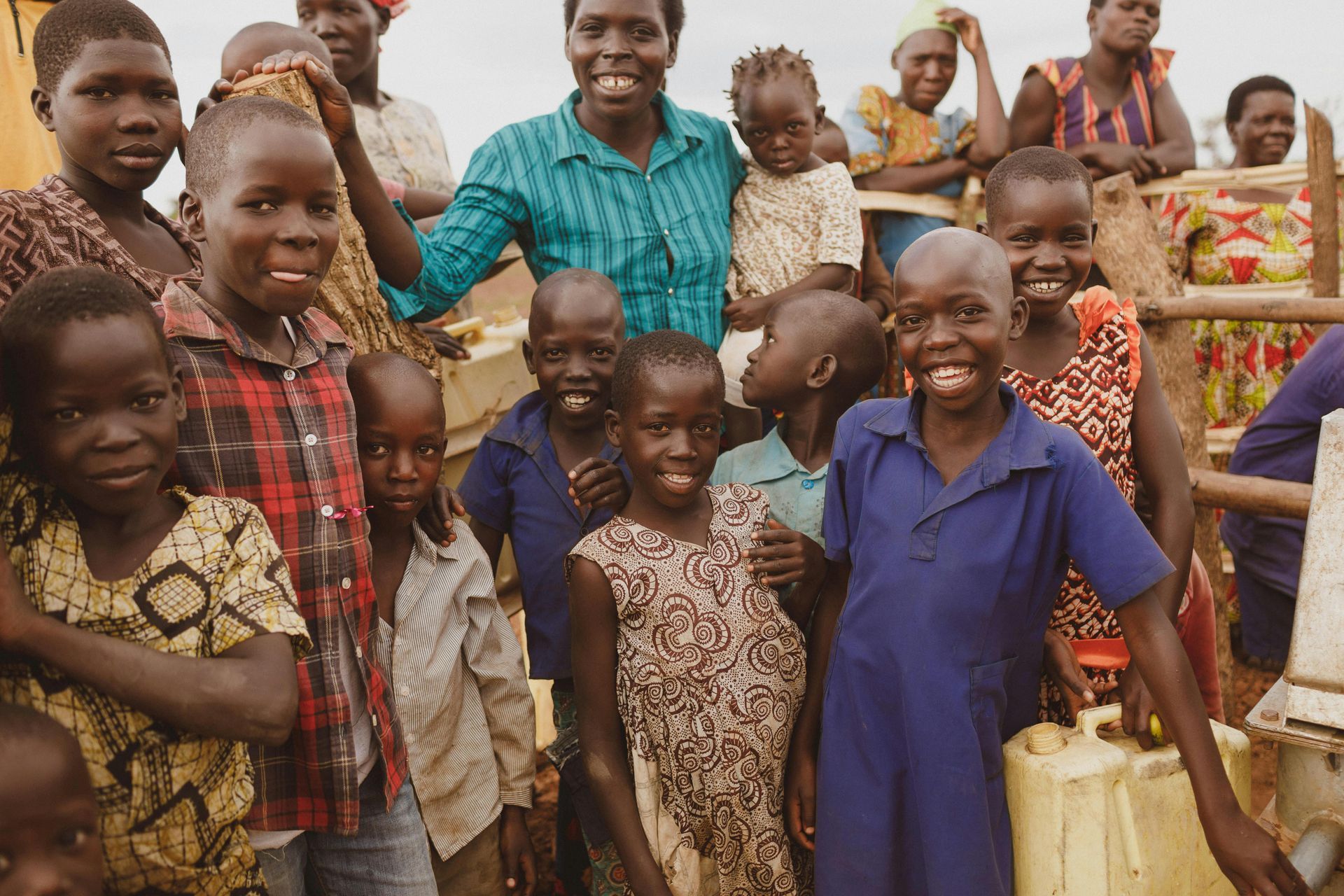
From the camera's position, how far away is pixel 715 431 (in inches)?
89.7

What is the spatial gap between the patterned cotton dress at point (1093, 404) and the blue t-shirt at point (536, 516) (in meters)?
1.01

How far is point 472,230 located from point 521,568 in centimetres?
100

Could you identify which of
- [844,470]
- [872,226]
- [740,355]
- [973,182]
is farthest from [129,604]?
[973,182]

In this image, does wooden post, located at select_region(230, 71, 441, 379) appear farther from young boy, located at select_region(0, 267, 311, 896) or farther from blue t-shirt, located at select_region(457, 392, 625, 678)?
young boy, located at select_region(0, 267, 311, 896)

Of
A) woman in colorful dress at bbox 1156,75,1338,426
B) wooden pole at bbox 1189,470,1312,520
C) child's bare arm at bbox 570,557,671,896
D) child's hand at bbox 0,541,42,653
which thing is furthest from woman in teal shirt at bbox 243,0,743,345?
woman in colorful dress at bbox 1156,75,1338,426

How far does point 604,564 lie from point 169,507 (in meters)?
0.83

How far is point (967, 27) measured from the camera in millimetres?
4695

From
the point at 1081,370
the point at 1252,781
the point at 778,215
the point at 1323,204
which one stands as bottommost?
the point at 1252,781

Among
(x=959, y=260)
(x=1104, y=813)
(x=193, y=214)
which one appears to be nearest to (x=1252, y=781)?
(x=1104, y=813)

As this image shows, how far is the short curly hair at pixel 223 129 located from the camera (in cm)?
183

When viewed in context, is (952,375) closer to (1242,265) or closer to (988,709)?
(988,709)

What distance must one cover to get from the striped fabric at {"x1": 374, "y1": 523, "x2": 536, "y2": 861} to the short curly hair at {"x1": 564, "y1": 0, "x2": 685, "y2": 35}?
5.19ft

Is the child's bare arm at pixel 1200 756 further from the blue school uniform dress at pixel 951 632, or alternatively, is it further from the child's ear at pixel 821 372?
the child's ear at pixel 821 372

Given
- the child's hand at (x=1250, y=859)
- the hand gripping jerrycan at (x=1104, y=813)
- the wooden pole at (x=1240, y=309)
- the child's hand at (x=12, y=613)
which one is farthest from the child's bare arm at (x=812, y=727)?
the wooden pole at (x=1240, y=309)
